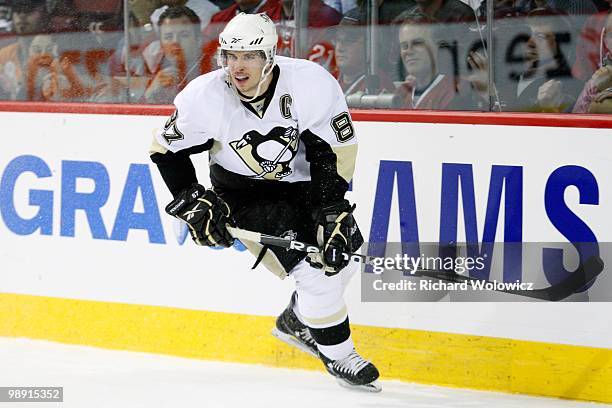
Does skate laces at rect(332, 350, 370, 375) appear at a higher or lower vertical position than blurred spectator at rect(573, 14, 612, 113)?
lower

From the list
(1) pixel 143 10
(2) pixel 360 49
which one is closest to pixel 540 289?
(2) pixel 360 49

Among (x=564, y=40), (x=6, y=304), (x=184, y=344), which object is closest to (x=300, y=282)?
(x=184, y=344)

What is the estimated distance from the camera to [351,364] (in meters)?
4.18

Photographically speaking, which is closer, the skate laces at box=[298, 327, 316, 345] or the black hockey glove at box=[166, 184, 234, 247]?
the black hockey glove at box=[166, 184, 234, 247]

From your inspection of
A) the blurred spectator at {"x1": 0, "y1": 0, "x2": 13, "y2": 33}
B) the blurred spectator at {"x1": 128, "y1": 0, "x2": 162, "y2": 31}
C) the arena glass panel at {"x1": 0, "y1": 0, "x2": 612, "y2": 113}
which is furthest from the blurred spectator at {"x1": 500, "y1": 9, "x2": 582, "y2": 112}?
the blurred spectator at {"x1": 0, "y1": 0, "x2": 13, "y2": 33}

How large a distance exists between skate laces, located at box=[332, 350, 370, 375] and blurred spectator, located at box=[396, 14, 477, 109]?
93 centimetres

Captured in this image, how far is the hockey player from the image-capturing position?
3.90 metres

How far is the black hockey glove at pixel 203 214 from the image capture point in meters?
3.94

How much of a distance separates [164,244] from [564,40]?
1763mm

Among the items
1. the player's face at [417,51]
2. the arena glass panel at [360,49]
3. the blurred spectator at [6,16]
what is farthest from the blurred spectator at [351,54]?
the blurred spectator at [6,16]

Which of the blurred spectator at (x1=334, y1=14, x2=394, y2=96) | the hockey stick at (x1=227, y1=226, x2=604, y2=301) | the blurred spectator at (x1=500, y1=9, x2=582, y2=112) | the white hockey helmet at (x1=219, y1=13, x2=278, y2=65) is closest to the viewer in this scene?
the white hockey helmet at (x1=219, y1=13, x2=278, y2=65)

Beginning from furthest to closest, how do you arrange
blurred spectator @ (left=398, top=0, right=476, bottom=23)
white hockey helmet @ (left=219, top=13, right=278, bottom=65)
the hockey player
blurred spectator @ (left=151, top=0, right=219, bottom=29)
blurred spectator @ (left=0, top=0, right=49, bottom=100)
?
blurred spectator @ (left=0, top=0, right=49, bottom=100) → blurred spectator @ (left=151, top=0, right=219, bottom=29) → blurred spectator @ (left=398, top=0, right=476, bottom=23) → the hockey player → white hockey helmet @ (left=219, top=13, right=278, bottom=65)

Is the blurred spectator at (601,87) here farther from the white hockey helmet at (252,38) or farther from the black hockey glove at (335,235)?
the white hockey helmet at (252,38)

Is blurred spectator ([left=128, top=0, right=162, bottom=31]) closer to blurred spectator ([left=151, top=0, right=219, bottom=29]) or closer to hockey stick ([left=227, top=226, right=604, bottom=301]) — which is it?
blurred spectator ([left=151, top=0, right=219, bottom=29])
